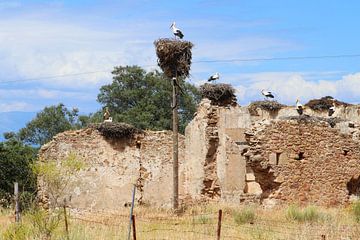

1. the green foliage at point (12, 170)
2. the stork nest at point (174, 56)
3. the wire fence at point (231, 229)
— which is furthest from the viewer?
the green foliage at point (12, 170)

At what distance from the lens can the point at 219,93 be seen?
83.5 feet

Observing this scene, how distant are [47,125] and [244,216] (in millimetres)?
32333

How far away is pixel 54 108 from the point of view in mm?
46656

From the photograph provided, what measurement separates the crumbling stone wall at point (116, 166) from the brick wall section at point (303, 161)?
5.68 metres

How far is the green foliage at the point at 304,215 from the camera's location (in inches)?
629

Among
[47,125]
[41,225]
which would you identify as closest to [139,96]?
[47,125]

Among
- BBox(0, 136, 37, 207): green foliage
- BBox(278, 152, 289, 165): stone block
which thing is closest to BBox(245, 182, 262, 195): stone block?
BBox(278, 152, 289, 165): stone block

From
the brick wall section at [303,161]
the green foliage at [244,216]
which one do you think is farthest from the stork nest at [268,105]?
the green foliage at [244,216]

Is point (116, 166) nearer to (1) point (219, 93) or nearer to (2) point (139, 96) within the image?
(1) point (219, 93)

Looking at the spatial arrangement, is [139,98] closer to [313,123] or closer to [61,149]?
[61,149]

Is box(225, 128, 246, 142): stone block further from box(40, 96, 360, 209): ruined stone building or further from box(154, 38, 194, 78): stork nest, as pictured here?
box(154, 38, 194, 78): stork nest

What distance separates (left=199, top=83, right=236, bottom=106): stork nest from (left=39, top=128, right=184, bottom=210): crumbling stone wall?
2.13 metres

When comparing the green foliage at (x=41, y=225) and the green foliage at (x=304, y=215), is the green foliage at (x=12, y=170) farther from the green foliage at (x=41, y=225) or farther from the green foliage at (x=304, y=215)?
the green foliage at (x=41, y=225)

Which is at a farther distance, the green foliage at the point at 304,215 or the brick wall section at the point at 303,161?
the brick wall section at the point at 303,161
